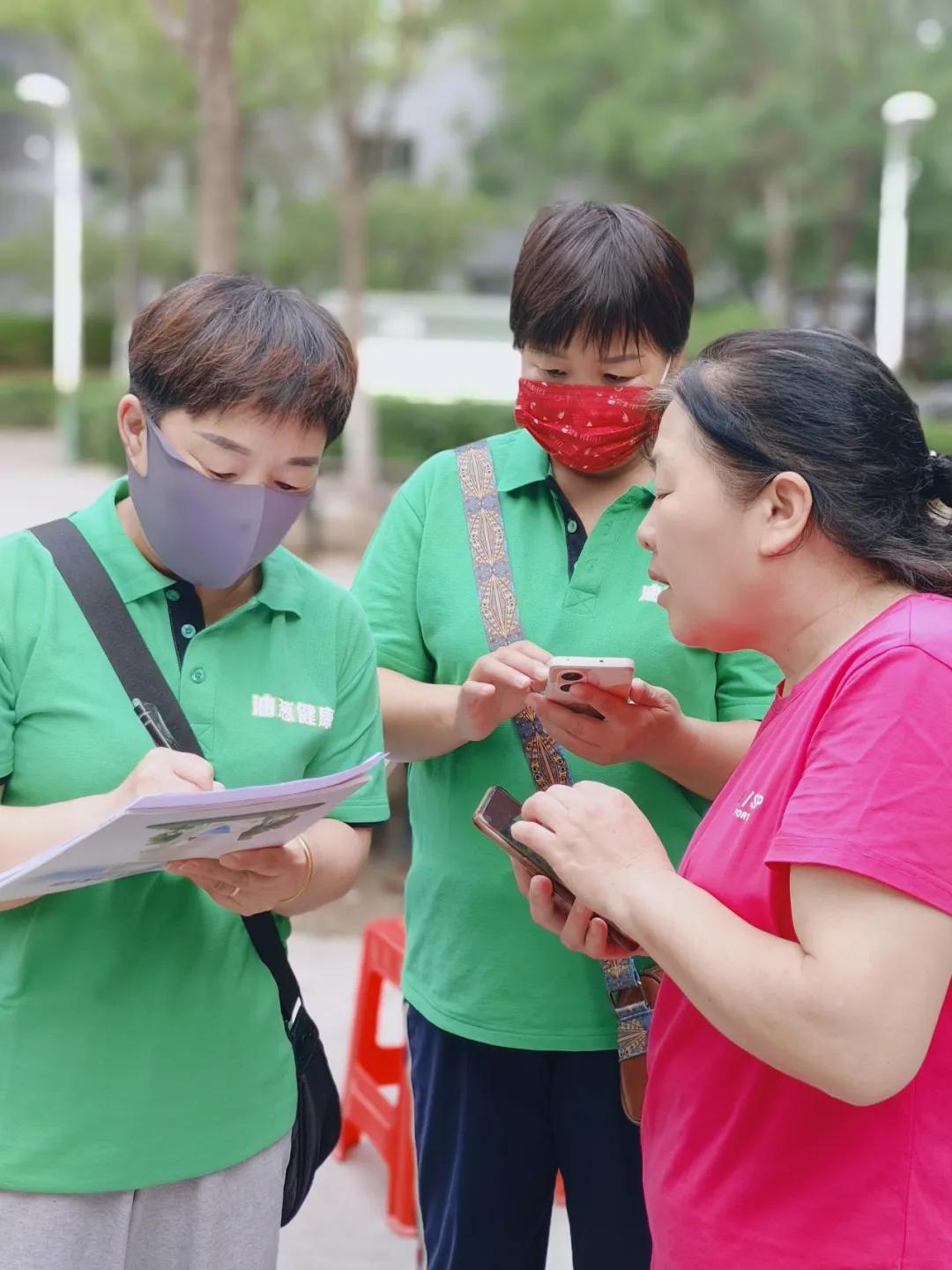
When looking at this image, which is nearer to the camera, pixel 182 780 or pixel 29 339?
pixel 182 780

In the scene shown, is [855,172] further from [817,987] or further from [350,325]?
[817,987]

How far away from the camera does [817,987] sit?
1.33 meters

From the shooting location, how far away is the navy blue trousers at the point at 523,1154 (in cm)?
224

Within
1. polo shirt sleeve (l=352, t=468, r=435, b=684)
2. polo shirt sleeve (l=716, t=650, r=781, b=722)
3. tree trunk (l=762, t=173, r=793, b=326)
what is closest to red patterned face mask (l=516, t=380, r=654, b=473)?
polo shirt sleeve (l=352, t=468, r=435, b=684)

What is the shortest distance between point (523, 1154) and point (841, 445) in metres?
1.28

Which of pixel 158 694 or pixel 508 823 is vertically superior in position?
pixel 158 694

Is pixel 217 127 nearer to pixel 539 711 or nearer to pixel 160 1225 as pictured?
pixel 539 711

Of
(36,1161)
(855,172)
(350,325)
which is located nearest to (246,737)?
(36,1161)

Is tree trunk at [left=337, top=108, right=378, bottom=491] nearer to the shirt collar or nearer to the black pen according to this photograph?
the shirt collar

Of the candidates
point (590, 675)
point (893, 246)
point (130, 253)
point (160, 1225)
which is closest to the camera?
point (160, 1225)

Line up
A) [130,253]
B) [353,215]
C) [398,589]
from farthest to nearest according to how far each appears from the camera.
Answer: [130,253] → [353,215] → [398,589]

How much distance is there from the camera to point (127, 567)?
73.4 inches

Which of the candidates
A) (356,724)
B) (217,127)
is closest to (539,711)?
(356,724)

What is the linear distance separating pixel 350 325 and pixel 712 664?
572 inches
